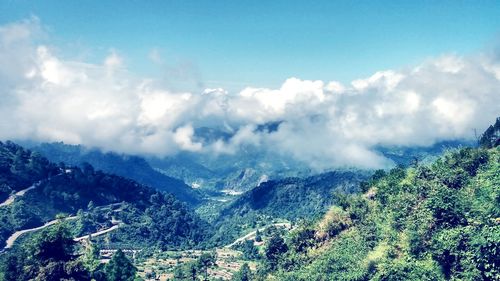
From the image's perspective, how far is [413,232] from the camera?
200ft

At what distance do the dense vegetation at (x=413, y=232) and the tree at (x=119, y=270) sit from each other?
98.3 feet

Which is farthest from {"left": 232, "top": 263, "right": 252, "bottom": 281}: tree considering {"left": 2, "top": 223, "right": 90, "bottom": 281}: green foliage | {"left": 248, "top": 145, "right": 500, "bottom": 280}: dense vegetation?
{"left": 2, "top": 223, "right": 90, "bottom": 281}: green foliage

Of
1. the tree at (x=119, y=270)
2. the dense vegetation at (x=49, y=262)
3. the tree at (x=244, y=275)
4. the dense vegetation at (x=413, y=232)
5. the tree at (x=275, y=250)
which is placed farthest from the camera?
the tree at (x=244, y=275)

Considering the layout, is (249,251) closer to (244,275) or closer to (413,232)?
(244,275)

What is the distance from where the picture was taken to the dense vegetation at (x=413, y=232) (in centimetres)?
5047

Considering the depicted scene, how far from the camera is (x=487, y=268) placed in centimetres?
4612

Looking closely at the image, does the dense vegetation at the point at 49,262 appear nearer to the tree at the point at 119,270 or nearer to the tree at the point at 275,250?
the tree at the point at 119,270

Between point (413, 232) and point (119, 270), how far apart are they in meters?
59.0

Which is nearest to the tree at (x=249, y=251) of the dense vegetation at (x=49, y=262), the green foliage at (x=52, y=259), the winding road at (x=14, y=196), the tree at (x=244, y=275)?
the tree at (x=244, y=275)

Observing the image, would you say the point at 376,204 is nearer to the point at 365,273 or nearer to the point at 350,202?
the point at 350,202

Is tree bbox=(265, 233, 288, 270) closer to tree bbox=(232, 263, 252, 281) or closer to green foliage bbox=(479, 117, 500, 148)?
tree bbox=(232, 263, 252, 281)

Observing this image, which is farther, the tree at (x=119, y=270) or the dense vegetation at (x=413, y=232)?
the tree at (x=119, y=270)

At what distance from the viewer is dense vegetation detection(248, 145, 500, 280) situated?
166ft

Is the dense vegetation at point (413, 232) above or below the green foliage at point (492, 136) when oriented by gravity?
below
